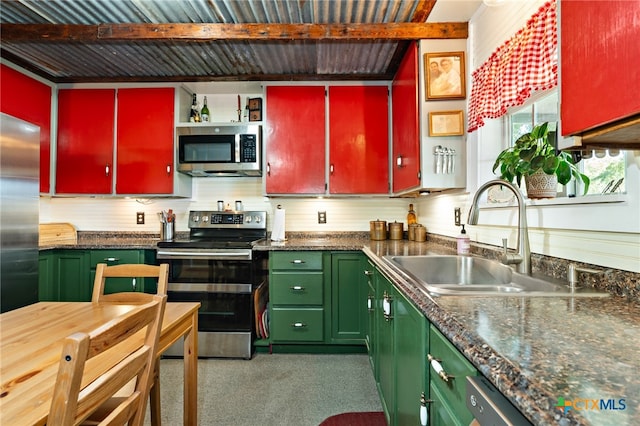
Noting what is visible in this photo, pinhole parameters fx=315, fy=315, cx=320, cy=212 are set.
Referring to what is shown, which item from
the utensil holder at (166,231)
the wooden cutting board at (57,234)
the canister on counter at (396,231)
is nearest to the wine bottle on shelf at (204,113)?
the utensil holder at (166,231)

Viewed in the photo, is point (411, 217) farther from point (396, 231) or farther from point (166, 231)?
point (166, 231)

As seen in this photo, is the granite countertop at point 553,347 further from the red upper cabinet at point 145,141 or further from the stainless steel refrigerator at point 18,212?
the stainless steel refrigerator at point 18,212

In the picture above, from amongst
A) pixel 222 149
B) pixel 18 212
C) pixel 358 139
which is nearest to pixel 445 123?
pixel 358 139

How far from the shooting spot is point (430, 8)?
2066 millimetres

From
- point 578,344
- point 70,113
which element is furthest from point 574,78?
point 70,113

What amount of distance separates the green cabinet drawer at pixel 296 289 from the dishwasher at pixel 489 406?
2048 millimetres

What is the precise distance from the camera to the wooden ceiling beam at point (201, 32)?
225 centimetres

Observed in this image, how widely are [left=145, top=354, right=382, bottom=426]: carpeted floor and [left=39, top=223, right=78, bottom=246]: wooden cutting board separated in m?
1.64

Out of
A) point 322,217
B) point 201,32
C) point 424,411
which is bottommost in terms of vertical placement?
point 424,411

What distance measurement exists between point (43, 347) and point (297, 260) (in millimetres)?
1760

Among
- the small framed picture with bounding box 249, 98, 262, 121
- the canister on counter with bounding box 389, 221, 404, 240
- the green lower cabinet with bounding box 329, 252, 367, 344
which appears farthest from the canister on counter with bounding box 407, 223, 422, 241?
the small framed picture with bounding box 249, 98, 262, 121

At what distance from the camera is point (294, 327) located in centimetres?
262

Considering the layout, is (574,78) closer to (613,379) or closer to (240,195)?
(613,379)

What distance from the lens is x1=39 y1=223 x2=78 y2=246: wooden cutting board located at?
2.91 meters
